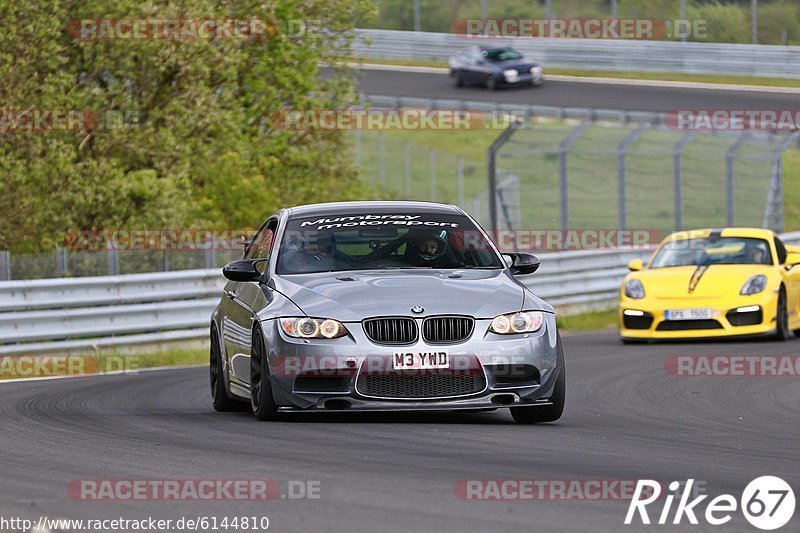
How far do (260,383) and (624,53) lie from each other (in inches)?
1675

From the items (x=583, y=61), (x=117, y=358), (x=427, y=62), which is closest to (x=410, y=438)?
(x=117, y=358)

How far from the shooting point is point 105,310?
61.6 feet

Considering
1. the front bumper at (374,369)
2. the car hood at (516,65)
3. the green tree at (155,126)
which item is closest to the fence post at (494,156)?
the green tree at (155,126)

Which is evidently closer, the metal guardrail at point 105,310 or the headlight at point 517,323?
the headlight at point 517,323

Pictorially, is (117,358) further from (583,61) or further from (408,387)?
(583,61)

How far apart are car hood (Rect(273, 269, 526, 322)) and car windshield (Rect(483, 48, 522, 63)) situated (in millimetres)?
42892

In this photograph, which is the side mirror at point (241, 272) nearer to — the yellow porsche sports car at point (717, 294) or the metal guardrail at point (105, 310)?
the metal guardrail at point (105, 310)

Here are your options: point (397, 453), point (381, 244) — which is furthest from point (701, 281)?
point (397, 453)

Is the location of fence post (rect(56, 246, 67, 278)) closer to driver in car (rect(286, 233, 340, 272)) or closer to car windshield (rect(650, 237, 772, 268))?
car windshield (rect(650, 237, 772, 268))

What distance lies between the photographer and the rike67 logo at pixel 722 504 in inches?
244

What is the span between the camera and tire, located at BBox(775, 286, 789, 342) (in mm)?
18422

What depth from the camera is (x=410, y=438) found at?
886cm

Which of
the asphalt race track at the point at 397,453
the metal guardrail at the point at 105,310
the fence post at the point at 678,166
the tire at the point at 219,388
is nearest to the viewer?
the asphalt race track at the point at 397,453

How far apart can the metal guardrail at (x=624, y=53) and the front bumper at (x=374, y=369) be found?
31.1 metres
